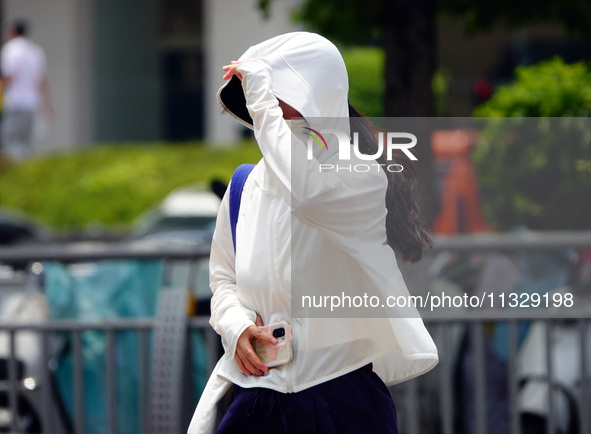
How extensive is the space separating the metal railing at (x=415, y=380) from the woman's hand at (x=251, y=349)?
5.29ft

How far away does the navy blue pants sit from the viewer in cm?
256

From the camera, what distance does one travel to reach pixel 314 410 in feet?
8.41

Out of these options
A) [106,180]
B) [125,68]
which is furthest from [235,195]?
[125,68]

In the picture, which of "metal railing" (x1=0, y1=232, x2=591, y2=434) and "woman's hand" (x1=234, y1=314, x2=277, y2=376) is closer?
"woman's hand" (x1=234, y1=314, x2=277, y2=376)

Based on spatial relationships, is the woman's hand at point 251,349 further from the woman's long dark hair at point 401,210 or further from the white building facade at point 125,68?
the white building facade at point 125,68

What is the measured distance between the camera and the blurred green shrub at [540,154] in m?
4.97

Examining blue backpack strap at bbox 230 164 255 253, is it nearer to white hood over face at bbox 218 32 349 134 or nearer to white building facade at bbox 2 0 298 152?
white hood over face at bbox 218 32 349 134

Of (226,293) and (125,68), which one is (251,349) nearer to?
(226,293)

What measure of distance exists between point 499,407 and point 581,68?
2.38 metres

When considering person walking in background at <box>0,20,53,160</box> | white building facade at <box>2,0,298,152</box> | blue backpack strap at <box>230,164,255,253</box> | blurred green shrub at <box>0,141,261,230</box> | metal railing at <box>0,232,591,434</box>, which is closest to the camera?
blue backpack strap at <box>230,164,255,253</box>

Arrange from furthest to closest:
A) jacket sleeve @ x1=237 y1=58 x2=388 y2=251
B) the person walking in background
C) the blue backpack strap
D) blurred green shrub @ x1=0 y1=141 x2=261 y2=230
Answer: the person walking in background → blurred green shrub @ x1=0 y1=141 x2=261 y2=230 → the blue backpack strap → jacket sleeve @ x1=237 y1=58 x2=388 y2=251

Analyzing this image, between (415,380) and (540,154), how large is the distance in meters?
1.50

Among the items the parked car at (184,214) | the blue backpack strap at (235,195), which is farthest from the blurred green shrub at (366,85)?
the blue backpack strap at (235,195)

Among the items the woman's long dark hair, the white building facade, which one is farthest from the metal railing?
the white building facade
